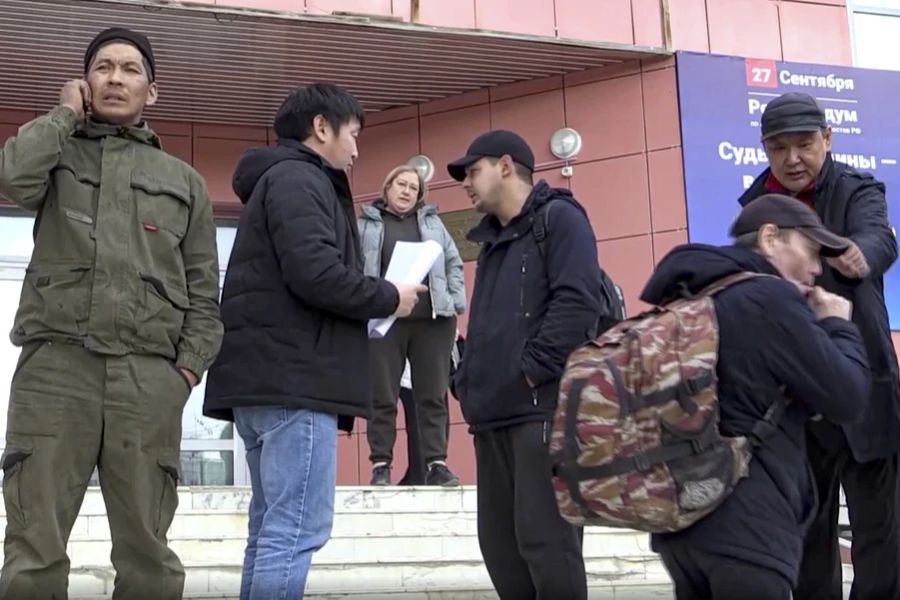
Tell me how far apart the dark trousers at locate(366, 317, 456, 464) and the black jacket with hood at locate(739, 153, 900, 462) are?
133 inches

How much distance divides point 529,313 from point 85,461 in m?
1.50

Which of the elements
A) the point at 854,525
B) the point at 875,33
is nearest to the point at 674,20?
the point at 875,33

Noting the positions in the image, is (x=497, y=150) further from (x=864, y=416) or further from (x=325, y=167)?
(x=864, y=416)

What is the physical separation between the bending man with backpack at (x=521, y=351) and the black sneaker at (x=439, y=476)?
324 cm

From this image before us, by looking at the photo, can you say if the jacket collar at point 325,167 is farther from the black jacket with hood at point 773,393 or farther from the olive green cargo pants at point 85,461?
the black jacket with hood at point 773,393

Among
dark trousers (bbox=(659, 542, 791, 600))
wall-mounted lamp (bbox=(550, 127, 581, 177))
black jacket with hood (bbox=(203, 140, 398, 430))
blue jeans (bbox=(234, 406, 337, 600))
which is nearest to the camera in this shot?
dark trousers (bbox=(659, 542, 791, 600))

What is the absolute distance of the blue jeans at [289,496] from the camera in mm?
4016

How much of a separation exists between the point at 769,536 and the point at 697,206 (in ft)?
24.9

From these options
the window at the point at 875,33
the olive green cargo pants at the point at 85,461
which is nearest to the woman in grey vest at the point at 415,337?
the olive green cargo pants at the point at 85,461

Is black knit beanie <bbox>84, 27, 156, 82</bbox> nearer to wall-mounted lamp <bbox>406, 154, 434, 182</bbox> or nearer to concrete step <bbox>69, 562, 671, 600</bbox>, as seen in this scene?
concrete step <bbox>69, 562, 671, 600</bbox>

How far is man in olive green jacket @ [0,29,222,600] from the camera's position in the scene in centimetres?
386

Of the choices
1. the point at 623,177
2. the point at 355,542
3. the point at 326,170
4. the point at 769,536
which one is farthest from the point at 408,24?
the point at 769,536

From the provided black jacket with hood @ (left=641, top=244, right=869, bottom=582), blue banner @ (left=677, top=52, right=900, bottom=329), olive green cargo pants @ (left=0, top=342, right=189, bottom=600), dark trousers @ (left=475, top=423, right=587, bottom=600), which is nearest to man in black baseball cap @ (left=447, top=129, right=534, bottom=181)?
dark trousers @ (left=475, top=423, right=587, bottom=600)

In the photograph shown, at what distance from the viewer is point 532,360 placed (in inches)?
170
